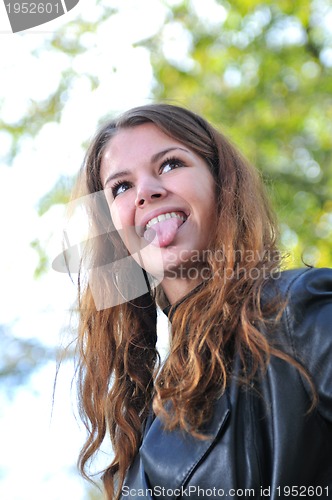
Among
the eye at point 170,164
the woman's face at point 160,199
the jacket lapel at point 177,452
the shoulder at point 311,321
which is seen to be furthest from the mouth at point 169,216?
the jacket lapel at point 177,452

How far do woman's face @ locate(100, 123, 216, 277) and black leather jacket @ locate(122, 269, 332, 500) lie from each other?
1.30 ft

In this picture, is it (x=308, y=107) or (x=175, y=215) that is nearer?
(x=175, y=215)

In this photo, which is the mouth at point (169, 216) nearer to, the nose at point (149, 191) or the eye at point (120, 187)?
the nose at point (149, 191)

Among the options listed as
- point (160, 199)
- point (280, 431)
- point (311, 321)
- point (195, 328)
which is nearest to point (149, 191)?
point (160, 199)

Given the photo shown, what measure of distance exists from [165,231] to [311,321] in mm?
562

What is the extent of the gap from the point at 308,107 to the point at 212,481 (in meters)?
5.84

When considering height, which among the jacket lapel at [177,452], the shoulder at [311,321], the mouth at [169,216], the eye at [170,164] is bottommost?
the jacket lapel at [177,452]

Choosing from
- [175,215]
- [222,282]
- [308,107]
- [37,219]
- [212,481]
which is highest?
[175,215]

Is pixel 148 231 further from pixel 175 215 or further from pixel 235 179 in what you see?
pixel 235 179

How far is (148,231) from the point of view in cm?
206

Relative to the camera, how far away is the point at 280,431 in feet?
5.05

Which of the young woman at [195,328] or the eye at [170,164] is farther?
the eye at [170,164]

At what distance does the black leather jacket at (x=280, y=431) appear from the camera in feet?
5.01

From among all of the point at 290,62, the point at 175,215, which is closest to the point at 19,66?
the point at 290,62
